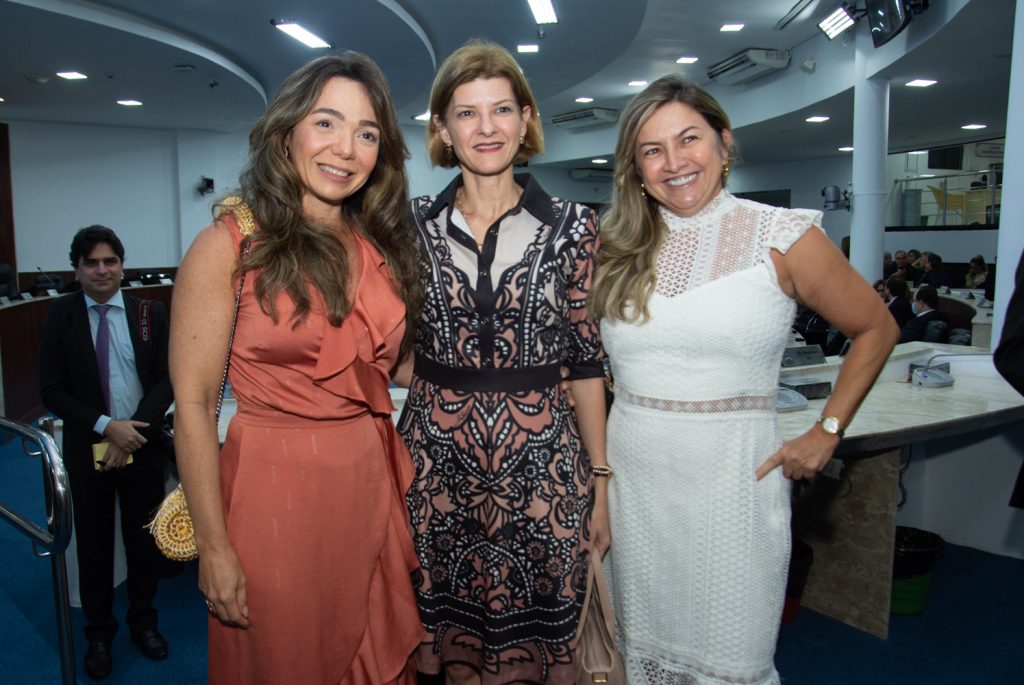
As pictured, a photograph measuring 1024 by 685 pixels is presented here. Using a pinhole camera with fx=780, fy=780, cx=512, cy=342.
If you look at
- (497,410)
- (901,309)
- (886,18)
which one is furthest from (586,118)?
(497,410)

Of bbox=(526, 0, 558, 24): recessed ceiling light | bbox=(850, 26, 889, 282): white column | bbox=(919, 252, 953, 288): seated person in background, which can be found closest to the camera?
bbox=(526, 0, 558, 24): recessed ceiling light

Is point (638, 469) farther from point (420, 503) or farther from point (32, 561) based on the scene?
point (32, 561)

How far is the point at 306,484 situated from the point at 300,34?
770 centimetres

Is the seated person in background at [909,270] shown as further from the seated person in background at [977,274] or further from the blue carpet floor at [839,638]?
the blue carpet floor at [839,638]

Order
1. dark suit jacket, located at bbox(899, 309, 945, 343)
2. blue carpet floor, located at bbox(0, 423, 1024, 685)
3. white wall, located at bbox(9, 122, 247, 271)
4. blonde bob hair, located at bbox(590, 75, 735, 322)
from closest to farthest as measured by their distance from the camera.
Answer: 1. blonde bob hair, located at bbox(590, 75, 735, 322)
2. blue carpet floor, located at bbox(0, 423, 1024, 685)
3. dark suit jacket, located at bbox(899, 309, 945, 343)
4. white wall, located at bbox(9, 122, 247, 271)

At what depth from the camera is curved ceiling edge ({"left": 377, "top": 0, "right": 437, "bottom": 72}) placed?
7.30 m

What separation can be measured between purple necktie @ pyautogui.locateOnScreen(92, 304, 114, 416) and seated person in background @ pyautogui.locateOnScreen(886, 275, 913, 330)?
7.42 meters

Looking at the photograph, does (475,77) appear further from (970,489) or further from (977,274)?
(977,274)

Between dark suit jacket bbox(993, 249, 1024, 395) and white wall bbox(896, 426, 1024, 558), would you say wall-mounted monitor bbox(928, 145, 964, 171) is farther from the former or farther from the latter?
dark suit jacket bbox(993, 249, 1024, 395)

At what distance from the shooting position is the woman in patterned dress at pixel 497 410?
1.78 meters

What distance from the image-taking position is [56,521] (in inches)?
85.4

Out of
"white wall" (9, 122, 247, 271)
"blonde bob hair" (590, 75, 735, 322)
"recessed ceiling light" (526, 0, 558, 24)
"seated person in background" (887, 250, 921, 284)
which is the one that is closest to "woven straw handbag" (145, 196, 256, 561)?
"blonde bob hair" (590, 75, 735, 322)

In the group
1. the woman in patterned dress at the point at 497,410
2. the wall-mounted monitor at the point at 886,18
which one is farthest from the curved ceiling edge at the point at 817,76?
the woman in patterned dress at the point at 497,410

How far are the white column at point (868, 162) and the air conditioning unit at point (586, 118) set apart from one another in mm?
7092
